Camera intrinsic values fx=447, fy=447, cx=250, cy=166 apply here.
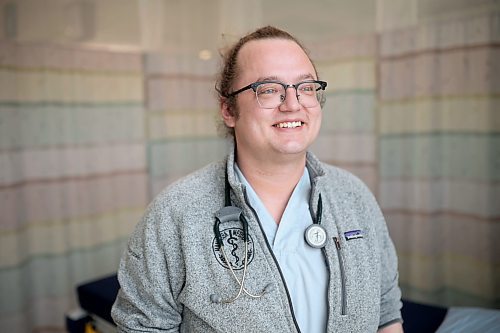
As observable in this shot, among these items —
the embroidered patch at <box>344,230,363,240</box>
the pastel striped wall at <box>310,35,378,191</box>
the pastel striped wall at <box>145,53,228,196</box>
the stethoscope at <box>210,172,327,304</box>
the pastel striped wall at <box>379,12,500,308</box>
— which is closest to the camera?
the stethoscope at <box>210,172,327,304</box>

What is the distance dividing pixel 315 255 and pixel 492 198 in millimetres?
1702

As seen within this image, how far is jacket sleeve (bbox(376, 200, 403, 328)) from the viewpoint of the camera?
1.17 m

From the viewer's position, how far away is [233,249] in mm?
987

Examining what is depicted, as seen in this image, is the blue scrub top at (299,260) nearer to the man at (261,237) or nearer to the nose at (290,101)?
the man at (261,237)

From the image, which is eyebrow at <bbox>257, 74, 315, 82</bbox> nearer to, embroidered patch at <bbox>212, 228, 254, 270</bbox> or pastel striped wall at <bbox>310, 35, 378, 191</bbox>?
embroidered patch at <bbox>212, 228, 254, 270</bbox>

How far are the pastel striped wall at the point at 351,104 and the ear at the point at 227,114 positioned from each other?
1680 millimetres

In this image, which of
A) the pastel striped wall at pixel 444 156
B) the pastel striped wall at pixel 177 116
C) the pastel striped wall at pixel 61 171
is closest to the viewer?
the pastel striped wall at pixel 444 156

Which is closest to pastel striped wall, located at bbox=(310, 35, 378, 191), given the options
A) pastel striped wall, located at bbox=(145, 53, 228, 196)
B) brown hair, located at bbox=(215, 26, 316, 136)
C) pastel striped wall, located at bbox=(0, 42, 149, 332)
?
pastel striped wall, located at bbox=(145, 53, 228, 196)

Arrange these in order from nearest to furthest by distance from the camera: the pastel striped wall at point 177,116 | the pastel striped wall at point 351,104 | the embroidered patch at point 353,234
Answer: the embroidered patch at point 353,234 < the pastel striped wall at point 351,104 < the pastel striped wall at point 177,116

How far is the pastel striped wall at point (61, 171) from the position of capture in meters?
2.61

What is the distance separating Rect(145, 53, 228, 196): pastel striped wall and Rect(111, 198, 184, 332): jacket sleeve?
7.17 feet

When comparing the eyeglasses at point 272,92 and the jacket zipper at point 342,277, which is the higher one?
the eyeglasses at point 272,92

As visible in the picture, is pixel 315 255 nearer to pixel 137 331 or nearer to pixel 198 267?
pixel 198 267

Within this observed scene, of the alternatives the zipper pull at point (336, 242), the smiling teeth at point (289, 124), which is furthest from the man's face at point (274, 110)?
the zipper pull at point (336, 242)
